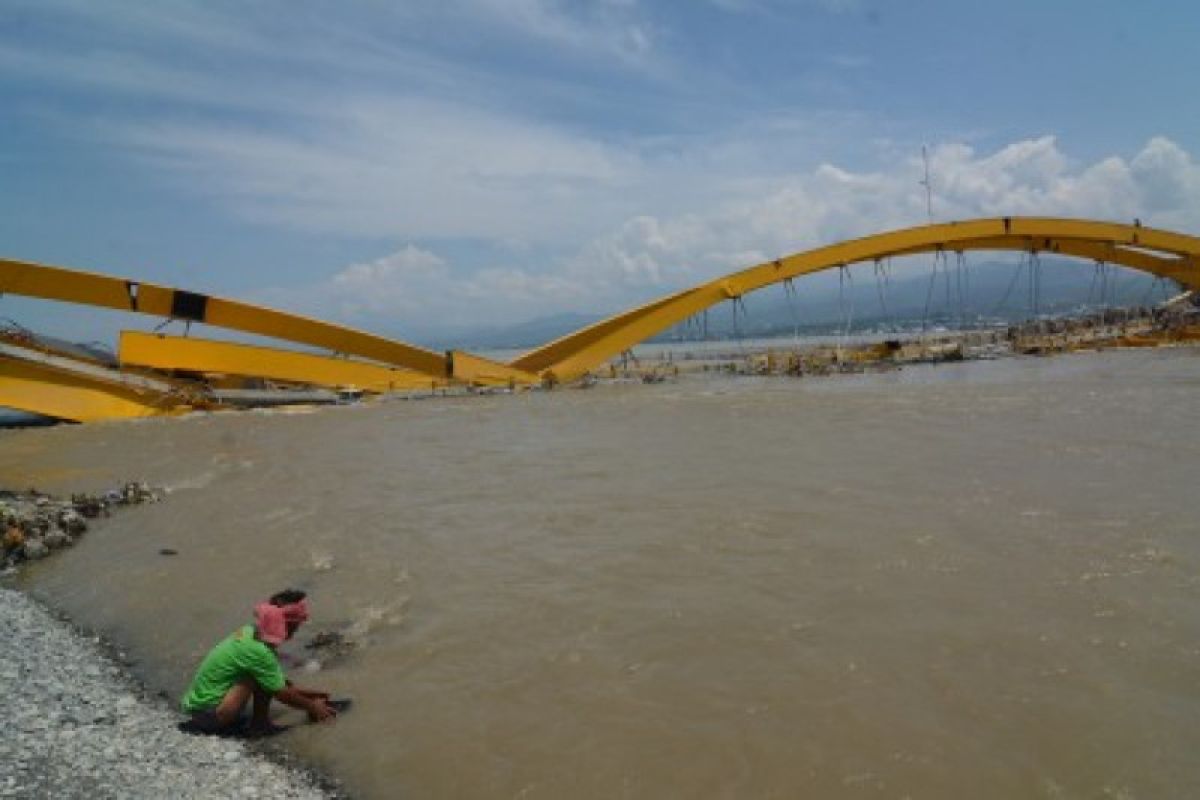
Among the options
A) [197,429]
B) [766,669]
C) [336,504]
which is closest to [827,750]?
[766,669]

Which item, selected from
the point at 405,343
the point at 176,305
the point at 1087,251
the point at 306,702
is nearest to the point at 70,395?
the point at 176,305

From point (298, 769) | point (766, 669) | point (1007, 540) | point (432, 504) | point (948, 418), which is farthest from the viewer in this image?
point (948, 418)

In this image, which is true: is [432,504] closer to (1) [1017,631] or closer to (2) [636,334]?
(1) [1017,631]

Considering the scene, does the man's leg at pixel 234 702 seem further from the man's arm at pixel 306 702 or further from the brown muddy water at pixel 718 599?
the brown muddy water at pixel 718 599

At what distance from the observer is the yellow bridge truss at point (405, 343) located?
2680 centimetres

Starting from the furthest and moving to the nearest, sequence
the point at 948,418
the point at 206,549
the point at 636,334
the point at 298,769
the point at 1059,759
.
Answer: the point at 636,334
the point at 948,418
the point at 206,549
the point at 298,769
the point at 1059,759

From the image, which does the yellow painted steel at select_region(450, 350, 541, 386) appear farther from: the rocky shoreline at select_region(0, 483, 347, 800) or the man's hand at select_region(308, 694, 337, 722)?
the man's hand at select_region(308, 694, 337, 722)

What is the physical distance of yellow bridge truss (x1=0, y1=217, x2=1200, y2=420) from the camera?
1055 inches

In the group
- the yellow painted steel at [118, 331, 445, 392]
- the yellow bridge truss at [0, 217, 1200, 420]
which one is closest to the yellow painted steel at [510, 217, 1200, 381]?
the yellow bridge truss at [0, 217, 1200, 420]

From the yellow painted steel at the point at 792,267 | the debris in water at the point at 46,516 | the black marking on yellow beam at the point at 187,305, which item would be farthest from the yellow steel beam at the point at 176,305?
the debris in water at the point at 46,516

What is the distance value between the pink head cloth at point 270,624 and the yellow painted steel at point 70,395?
23156 millimetres

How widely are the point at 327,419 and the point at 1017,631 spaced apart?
23454 millimetres

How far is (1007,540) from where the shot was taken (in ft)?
34.5

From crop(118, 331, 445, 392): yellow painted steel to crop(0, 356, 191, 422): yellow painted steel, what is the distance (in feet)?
3.40
